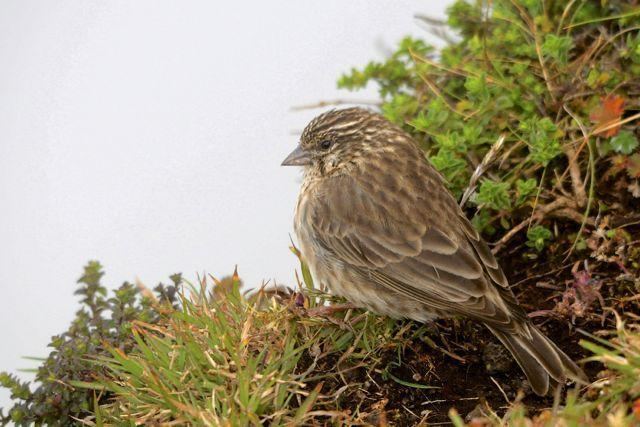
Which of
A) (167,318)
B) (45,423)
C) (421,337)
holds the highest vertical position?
(167,318)

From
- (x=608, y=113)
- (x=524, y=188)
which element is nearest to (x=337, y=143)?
(x=524, y=188)

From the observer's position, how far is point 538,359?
14.3ft

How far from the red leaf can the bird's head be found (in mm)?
1212

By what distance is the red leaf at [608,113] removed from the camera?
502 cm

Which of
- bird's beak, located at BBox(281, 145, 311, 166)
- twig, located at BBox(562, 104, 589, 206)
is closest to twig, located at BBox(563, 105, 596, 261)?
twig, located at BBox(562, 104, 589, 206)

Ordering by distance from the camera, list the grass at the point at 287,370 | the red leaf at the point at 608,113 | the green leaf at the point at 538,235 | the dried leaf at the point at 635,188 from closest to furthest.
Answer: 1. the grass at the point at 287,370
2. the red leaf at the point at 608,113
3. the dried leaf at the point at 635,188
4. the green leaf at the point at 538,235

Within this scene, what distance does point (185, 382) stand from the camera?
175 inches

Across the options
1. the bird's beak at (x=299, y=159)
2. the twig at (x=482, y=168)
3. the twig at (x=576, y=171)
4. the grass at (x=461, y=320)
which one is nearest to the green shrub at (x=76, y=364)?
the grass at (x=461, y=320)

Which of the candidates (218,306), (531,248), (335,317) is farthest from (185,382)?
(531,248)

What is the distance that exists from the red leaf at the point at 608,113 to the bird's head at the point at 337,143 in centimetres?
121

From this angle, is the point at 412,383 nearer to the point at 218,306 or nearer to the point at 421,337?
the point at 421,337

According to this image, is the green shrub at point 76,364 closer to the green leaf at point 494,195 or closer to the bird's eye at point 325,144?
the bird's eye at point 325,144

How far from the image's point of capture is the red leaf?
5023mm

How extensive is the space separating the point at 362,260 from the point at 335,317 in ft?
1.25
